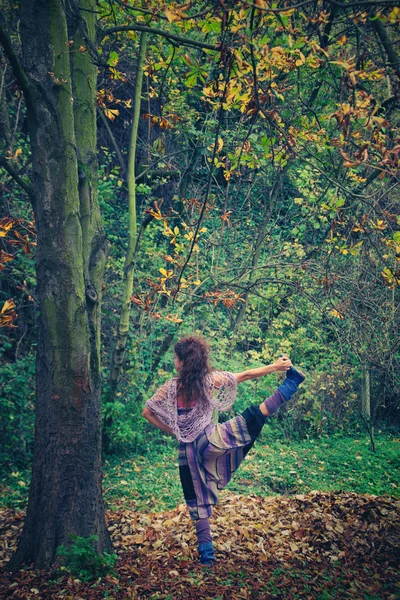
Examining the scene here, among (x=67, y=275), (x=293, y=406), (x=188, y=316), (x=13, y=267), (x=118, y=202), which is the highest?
(x=118, y=202)

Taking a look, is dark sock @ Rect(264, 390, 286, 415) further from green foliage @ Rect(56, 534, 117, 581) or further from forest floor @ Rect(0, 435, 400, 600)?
green foliage @ Rect(56, 534, 117, 581)

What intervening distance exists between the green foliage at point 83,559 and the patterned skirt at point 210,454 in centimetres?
80

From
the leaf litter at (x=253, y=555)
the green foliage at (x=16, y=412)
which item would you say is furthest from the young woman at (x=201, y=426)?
the green foliage at (x=16, y=412)

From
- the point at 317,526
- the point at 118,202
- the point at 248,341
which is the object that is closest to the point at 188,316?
the point at 248,341

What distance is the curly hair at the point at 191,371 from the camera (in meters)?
3.89

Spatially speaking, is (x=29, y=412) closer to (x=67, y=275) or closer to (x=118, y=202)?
(x=67, y=275)

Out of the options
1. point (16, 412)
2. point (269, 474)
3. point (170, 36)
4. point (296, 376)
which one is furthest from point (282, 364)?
point (16, 412)

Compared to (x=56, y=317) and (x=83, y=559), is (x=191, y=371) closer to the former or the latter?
(x=56, y=317)

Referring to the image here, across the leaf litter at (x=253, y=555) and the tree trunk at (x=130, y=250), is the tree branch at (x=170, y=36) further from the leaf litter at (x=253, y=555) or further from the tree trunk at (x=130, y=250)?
the leaf litter at (x=253, y=555)

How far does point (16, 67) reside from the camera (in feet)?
10.3

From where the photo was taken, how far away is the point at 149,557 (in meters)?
3.84

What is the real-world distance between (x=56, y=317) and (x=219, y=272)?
4359 mm

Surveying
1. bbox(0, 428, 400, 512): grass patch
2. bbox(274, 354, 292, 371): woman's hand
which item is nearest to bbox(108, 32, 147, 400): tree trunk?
bbox(0, 428, 400, 512): grass patch

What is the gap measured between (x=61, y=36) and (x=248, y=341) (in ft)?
25.5
